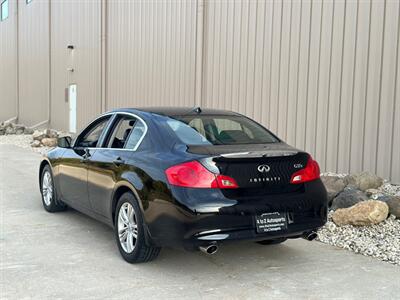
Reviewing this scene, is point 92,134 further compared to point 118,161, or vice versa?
point 92,134

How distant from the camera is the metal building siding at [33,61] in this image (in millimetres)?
24562

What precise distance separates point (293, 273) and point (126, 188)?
1.83 m

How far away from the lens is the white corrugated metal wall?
803 cm

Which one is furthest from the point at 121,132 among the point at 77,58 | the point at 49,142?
the point at 77,58

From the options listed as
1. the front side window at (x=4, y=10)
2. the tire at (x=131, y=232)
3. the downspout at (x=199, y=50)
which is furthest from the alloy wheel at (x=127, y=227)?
the front side window at (x=4, y=10)

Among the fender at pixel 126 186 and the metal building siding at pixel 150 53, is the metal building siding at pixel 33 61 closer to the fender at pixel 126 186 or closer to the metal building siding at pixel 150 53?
the metal building siding at pixel 150 53

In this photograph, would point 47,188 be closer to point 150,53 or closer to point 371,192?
point 371,192

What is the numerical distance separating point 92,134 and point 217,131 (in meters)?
2.22

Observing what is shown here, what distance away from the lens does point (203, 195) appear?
4289 millimetres

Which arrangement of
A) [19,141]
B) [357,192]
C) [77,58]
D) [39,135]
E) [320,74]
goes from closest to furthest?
[357,192]
[320,74]
[39,135]
[77,58]
[19,141]

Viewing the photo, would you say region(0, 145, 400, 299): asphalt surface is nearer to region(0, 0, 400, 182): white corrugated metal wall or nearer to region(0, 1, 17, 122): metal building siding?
region(0, 0, 400, 182): white corrugated metal wall

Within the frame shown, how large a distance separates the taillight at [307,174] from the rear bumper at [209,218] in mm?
181

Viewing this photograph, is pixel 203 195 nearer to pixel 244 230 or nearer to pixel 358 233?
pixel 244 230

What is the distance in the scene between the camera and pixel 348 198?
6.78m
